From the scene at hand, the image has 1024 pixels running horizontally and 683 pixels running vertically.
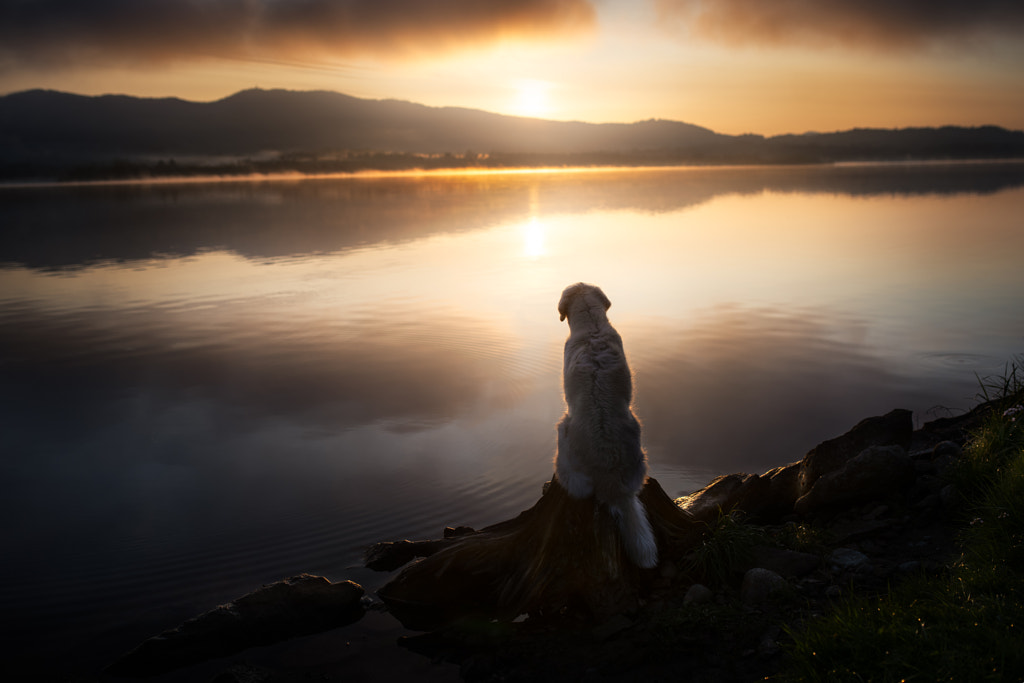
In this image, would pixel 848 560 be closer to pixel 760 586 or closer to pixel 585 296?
pixel 760 586

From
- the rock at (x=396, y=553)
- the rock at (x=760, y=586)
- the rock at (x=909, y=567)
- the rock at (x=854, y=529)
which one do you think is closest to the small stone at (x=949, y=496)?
the rock at (x=854, y=529)

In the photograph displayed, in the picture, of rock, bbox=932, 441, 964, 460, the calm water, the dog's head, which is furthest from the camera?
the calm water

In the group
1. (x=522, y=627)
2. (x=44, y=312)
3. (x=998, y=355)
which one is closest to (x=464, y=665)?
(x=522, y=627)

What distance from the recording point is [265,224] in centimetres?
5166

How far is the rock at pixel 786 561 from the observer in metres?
5.50

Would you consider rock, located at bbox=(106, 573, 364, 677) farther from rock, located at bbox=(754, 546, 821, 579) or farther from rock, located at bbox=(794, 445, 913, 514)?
rock, located at bbox=(794, 445, 913, 514)

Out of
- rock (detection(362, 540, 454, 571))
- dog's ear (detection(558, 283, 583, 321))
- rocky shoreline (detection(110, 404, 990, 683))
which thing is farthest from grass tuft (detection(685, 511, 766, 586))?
rock (detection(362, 540, 454, 571))

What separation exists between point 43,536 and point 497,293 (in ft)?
57.0

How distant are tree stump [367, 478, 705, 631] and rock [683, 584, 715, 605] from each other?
0.41 m

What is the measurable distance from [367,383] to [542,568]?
29.5 ft

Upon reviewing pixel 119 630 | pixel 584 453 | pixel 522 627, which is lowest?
pixel 119 630

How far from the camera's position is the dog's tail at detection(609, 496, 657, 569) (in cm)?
564

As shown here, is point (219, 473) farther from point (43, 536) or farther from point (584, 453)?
point (584, 453)

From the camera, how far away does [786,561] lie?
220 inches
